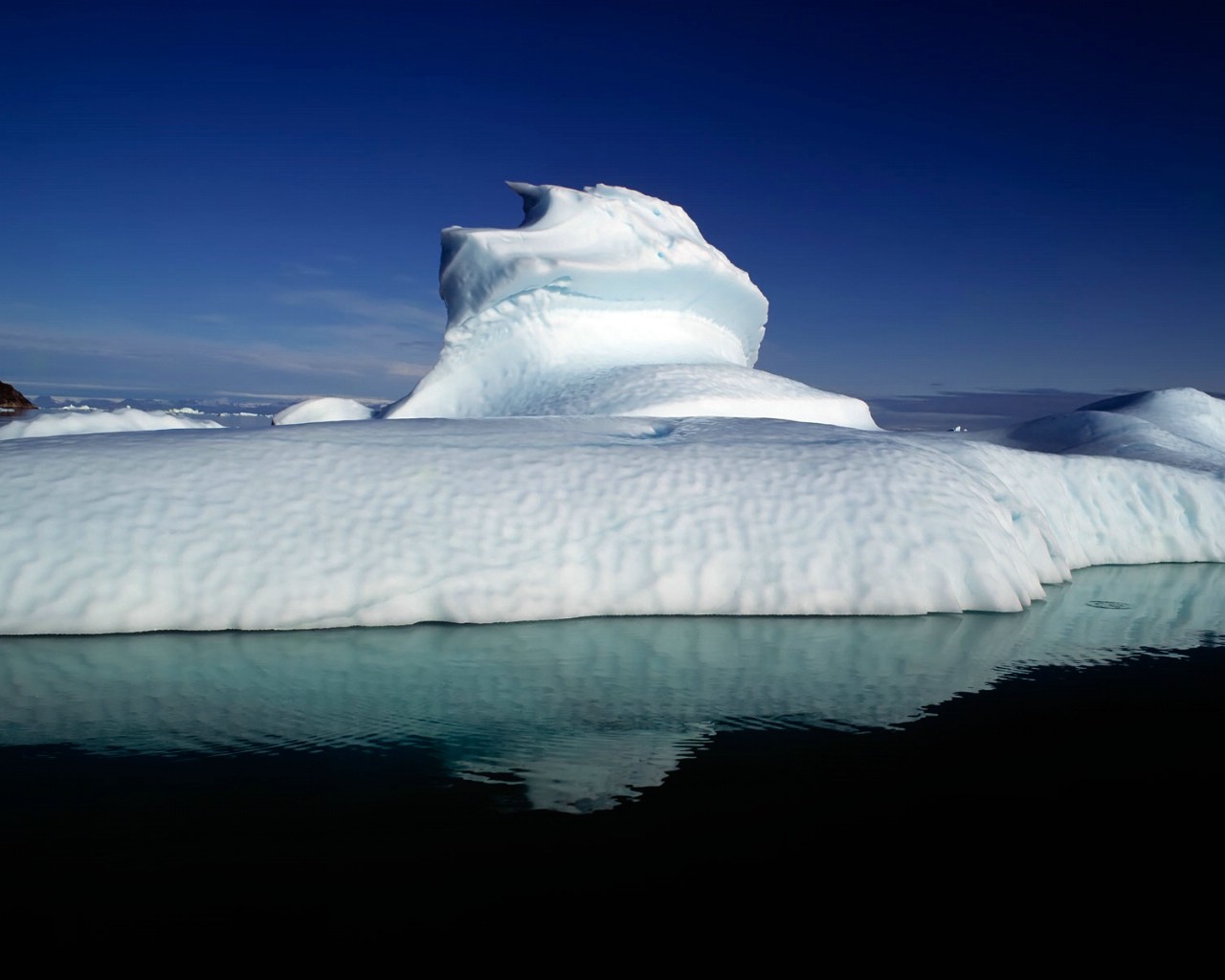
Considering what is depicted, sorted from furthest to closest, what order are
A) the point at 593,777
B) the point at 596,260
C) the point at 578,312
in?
the point at 578,312
the point at 596,260
the point at 593,777

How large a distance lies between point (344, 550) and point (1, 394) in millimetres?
47423

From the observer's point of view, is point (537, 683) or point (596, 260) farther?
point (596, 260)

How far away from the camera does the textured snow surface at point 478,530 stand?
432 centimetres

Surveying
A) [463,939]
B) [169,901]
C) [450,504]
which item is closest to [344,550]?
[450,504]

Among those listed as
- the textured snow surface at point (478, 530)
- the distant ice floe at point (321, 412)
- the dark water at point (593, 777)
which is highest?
the distant ice floe at point (321, 412)

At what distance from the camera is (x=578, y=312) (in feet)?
40.4

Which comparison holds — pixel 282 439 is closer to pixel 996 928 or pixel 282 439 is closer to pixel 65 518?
pixel 65 518

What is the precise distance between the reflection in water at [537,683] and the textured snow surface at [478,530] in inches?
6.8

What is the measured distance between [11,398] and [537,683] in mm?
50099

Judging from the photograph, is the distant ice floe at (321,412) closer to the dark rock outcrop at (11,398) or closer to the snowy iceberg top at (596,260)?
the snowy iceberg top at (596,260)

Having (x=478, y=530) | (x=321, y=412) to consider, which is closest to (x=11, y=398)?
(x=321, y=412)

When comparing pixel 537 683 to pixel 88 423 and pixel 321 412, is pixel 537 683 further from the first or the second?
pixel 321 412

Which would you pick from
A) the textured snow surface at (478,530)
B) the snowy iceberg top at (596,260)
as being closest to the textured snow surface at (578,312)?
the snowy iceberg top at (596,260)

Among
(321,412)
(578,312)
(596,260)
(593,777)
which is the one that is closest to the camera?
(593,777)
